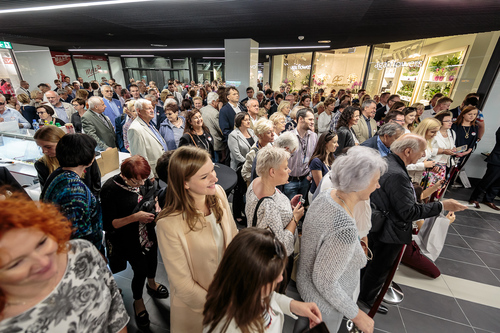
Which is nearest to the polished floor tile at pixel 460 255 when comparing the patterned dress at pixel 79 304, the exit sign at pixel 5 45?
the patterned dress at pixel 79 304

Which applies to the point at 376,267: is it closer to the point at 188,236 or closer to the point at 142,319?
the point at 188,236

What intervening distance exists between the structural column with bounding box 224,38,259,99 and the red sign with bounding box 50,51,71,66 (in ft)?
45.0

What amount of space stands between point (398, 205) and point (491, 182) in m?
4.25

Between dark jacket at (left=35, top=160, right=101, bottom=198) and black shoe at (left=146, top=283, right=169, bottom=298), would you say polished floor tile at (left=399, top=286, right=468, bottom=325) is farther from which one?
dark jacket at (left=35, top=160, right=101, bottom=198)

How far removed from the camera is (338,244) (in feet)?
4.08

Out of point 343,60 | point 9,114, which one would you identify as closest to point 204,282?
point 9,114

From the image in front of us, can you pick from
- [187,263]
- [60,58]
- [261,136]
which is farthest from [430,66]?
[60,58]

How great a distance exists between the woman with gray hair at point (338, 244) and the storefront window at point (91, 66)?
2031 cm

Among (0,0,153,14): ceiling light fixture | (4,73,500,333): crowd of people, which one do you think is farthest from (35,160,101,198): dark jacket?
(0,0,153,14): ceiling light fixture

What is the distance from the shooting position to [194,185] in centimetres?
129

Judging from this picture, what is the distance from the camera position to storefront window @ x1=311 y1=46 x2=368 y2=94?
9.91m

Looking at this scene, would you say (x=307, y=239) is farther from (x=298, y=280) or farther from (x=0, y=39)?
(x=0, y=39)

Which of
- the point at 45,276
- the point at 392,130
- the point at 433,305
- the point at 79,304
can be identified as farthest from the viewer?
the point at 392,130

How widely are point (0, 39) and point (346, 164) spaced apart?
1378cm
